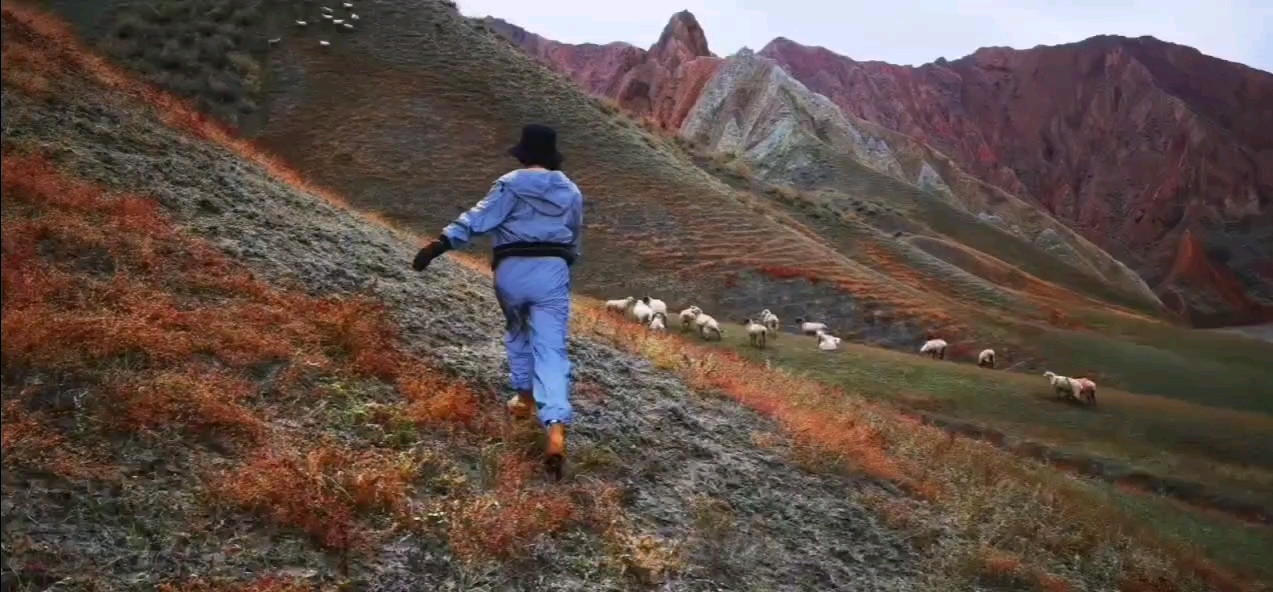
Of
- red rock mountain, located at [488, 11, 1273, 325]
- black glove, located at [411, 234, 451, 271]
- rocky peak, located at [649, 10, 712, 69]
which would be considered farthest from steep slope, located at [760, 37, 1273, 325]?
black glove, located at [411, 234, 451, 271]

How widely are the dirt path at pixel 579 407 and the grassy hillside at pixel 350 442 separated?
0.04 meters

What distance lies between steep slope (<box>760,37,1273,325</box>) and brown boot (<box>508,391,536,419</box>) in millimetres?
138071

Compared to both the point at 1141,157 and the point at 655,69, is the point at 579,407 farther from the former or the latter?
the point at 1141,157

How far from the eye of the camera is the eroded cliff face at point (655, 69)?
12482 cm

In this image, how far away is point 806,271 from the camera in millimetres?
37250

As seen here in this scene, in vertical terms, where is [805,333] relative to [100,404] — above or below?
below

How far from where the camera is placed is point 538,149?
775 centimetres

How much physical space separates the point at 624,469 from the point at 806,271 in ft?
98.3

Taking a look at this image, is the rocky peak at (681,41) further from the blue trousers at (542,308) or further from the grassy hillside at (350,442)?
the blue trousers at (542,308)

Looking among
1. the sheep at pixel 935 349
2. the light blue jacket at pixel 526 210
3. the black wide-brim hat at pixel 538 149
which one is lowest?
the sheep at pixel 935 349

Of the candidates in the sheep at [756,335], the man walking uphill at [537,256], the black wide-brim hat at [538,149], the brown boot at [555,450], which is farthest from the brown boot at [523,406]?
the sheep at [756,335]

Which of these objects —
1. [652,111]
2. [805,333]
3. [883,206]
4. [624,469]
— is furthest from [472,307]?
[652,111]

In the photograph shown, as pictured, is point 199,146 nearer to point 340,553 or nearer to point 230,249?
point 230,249

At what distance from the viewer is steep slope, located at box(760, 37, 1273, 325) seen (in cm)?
15088
